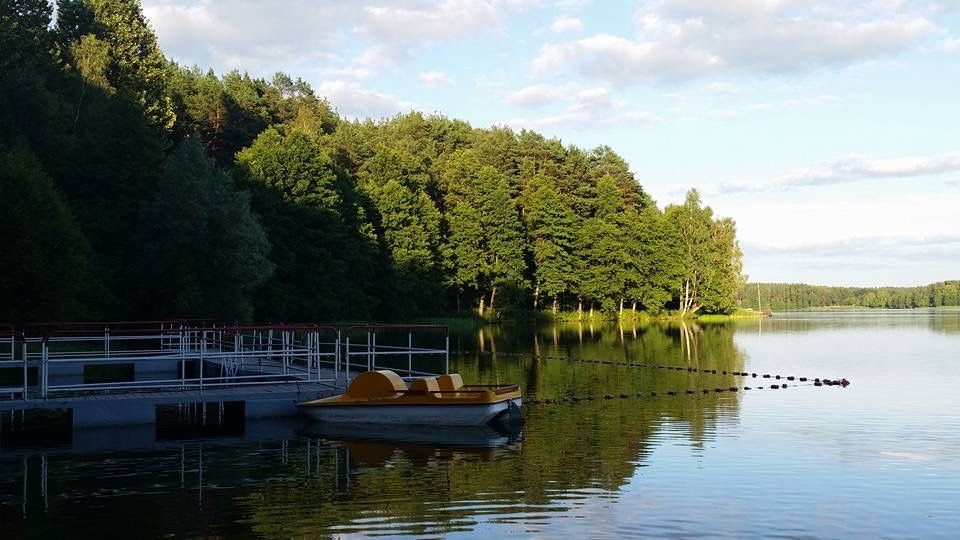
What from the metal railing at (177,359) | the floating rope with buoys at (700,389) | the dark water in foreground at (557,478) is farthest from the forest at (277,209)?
the dark water in foreground at (557,478)

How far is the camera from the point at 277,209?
261 feet

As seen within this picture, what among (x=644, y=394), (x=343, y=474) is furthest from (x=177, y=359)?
(x=644, y=394)

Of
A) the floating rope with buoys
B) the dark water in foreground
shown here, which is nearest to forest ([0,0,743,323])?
the floating rope with buoys

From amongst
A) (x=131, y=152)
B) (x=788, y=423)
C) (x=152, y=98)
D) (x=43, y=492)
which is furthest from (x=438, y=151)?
(x=43, y=492)

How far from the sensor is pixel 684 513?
15.3 meters

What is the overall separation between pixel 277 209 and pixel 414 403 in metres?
57.5

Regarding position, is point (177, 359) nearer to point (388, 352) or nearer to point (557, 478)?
point (388, 352)

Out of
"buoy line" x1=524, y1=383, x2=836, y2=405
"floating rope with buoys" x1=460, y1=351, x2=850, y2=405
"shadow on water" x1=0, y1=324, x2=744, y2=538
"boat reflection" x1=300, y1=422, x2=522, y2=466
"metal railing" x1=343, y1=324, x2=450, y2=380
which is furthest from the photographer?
"floating rope with buoys" x1=460, y1=351, x2=850, y2=405

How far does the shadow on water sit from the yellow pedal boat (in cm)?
35

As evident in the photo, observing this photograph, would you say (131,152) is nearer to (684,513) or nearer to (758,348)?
(758,348)

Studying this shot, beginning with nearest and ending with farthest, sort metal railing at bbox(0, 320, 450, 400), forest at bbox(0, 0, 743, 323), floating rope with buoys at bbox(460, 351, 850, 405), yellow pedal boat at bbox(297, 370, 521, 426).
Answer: yellow pedal boat at bbox(297, 370, 521, 426), metal railing at bbox(0, 320, 450, 400), floating rope with buoys at bbox(460, 351, 850, 405), forest at bbox(0, 0, 743, 323)

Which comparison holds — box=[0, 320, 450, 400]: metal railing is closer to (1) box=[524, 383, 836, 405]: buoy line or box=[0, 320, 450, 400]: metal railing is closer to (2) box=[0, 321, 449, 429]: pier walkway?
(2) box=[0, 321, 449, 429]: pier walkway

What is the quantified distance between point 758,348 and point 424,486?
46.6 meters

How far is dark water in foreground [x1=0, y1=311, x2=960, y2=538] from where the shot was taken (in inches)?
572
